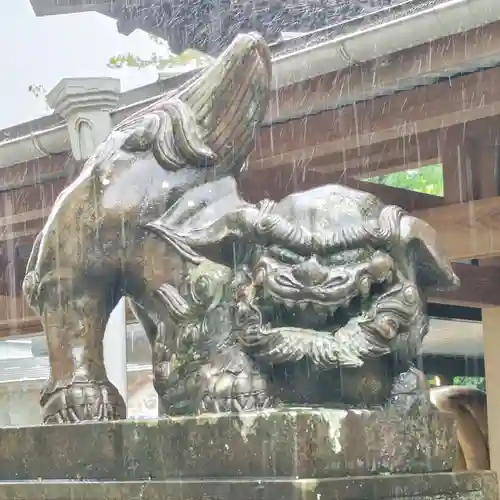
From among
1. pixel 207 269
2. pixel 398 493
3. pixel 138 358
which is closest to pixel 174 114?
pixel 207 269

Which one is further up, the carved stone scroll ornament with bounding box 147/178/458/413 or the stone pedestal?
the carved stone scroll ornament with bounding box 147/178/458/413

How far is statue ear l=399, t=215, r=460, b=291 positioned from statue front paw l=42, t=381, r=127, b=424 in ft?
2.09

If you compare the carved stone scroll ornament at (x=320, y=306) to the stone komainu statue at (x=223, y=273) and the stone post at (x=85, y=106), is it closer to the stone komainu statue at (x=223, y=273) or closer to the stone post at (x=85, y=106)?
the stone komainu statue at (x=223, y=273)

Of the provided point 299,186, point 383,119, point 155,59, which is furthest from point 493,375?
point 155,59

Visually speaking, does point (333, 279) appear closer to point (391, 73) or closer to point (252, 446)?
point (252, 446)

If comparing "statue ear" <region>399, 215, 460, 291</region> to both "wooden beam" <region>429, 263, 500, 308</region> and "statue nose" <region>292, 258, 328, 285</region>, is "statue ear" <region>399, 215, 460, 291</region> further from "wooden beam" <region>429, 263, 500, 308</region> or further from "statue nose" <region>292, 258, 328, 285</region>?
"wooden beam" <region>429, 263, 500, 308</region>

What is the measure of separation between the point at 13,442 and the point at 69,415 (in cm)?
11

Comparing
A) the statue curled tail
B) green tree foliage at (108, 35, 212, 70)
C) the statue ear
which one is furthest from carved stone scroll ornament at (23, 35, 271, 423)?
the statue curled tail

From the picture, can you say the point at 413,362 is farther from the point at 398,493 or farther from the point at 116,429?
the point at 116,429

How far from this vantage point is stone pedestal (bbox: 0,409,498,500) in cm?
131

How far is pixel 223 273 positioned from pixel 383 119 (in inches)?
74.6

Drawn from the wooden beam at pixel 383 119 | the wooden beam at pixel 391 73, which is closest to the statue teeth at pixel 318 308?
the wooden beam at pixel 391 73

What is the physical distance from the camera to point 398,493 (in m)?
1.34

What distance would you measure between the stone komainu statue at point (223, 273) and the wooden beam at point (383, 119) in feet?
4.98
